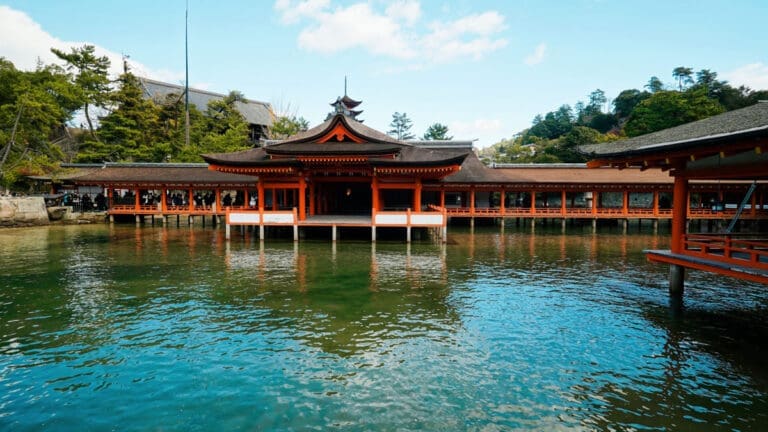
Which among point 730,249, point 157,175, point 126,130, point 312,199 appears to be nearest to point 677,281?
point 730,249

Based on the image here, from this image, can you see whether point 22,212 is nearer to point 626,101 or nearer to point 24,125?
point 24,125

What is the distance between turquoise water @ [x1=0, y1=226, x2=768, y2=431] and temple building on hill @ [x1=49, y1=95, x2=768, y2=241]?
7840mm

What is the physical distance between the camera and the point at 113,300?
35.5 ft

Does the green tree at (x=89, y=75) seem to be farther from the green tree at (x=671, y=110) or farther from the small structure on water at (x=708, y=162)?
the green tree at (x=671, y=110)

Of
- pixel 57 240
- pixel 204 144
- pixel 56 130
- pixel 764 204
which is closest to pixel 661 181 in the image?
pixel 764 204

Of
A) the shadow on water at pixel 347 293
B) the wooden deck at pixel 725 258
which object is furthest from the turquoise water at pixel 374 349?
the wooden deck at pixel 725 258

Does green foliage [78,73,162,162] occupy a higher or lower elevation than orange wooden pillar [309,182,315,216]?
higher

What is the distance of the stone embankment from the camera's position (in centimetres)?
2725

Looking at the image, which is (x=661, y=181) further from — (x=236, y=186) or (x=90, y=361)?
(x=90, y=361)

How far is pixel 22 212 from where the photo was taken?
28.0 m

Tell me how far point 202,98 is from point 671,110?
59.6 metres

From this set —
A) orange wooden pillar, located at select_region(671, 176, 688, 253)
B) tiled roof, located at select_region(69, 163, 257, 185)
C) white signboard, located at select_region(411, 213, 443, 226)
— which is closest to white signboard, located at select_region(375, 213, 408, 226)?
white signboard, located at select_region(411, 213, 443, 226)

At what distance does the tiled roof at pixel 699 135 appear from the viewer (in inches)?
300

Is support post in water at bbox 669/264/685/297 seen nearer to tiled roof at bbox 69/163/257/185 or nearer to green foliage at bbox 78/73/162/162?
tiled roof at bbox 69/163/257/185
